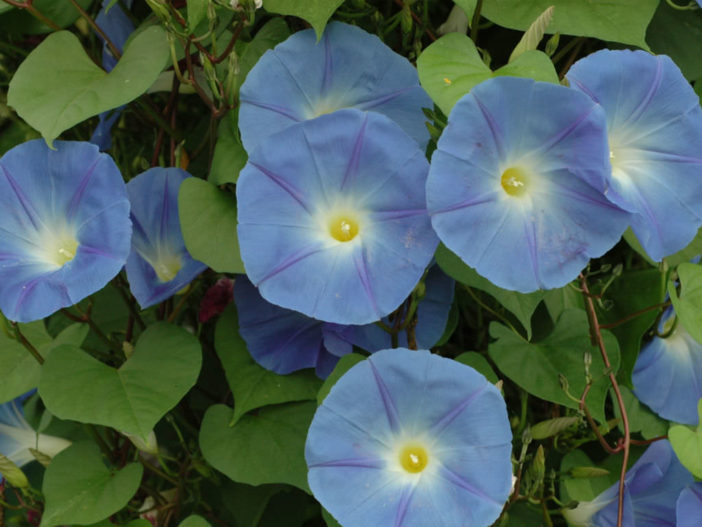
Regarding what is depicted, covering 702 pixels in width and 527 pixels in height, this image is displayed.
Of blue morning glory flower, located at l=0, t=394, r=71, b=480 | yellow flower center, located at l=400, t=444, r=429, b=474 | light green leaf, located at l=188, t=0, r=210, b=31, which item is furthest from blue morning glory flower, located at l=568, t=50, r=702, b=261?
blue morning glory flower, located at l=0, t=394, r=71, b=480

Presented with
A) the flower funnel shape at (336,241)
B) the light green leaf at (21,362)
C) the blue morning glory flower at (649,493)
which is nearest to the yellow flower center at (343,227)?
the flower funnel shape at (336,241)

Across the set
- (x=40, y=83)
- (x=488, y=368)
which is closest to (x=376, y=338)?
(x=488, y=368)

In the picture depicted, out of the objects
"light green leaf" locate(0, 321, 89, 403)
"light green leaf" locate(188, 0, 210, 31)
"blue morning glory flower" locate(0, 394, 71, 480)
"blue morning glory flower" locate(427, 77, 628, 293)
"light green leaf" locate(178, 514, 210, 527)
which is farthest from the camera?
"blue morning glory flower" locate(0, 394, 71, 480)

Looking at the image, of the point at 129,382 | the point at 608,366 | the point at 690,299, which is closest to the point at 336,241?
the point at 129,382

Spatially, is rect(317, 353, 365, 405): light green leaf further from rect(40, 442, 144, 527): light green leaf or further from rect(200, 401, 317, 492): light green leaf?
rect(40, 442, 144, 527): light green leaf

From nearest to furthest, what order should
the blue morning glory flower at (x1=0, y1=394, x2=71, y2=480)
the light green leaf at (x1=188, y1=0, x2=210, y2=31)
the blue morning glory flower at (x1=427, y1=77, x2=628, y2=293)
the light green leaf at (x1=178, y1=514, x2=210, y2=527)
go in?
the blue morning glory flower at (x1=427, y1=77, x2=628, y2=293) → the light green leaf at (x1=188, y1=0, x2=210, y2=31) → the light green leaf at (x1=178, y1=514, x2=210, y2=527) → the blue morning glory flower at (x1=0, y1=394, x2=71, y2=480)

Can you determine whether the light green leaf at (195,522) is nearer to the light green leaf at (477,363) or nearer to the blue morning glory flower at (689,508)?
the light green leaf at (477,363)
